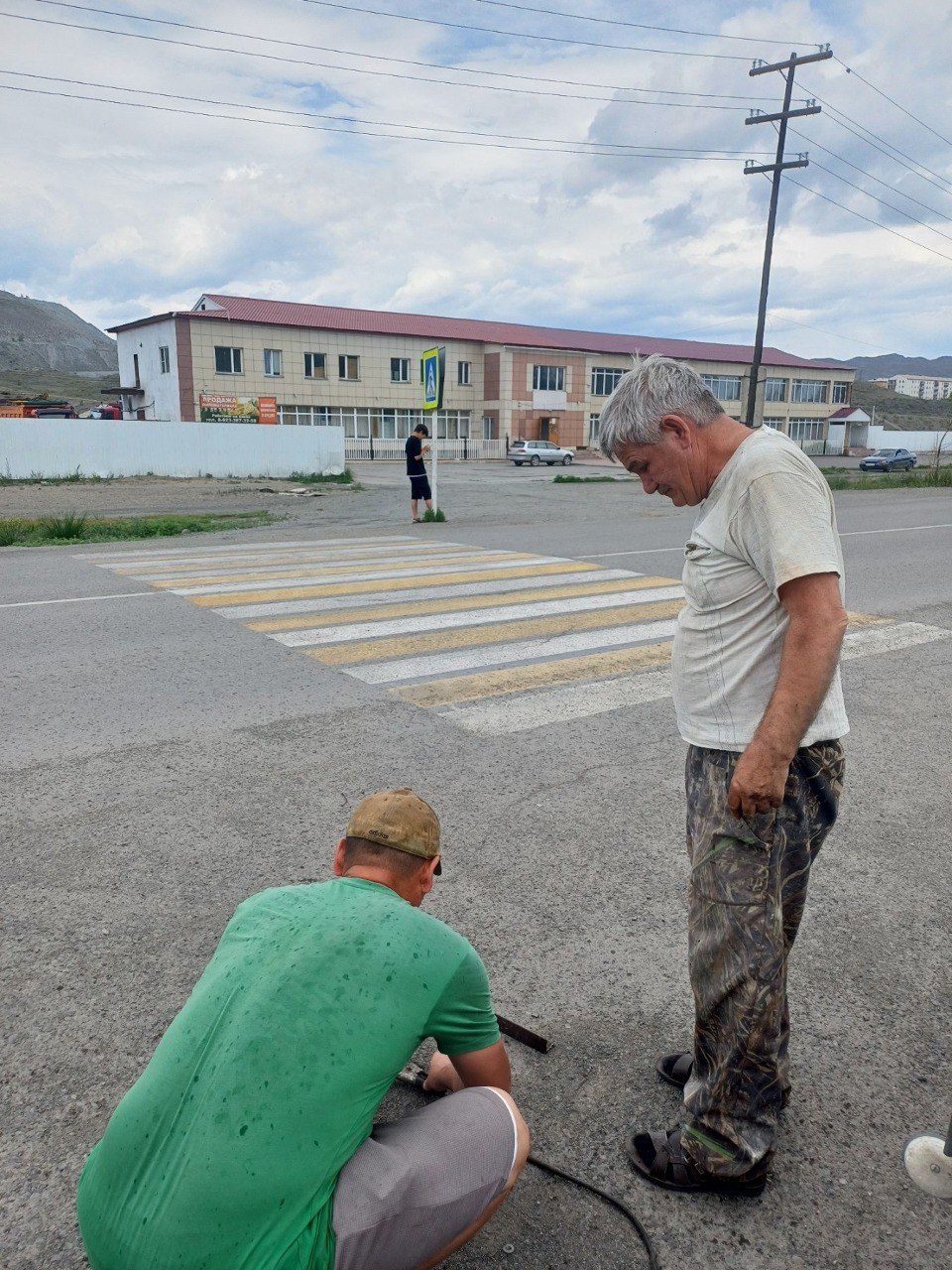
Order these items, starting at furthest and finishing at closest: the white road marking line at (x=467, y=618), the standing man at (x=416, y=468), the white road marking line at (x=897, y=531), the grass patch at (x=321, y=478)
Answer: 1. the grass patch at (x=321, y=478)
2. the standing man at (x=416, y=468)
3. the white road marking line at (x=897, y=531)
4. the white road marking line at (x=467, y=618)

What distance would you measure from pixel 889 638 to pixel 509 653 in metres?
3.32

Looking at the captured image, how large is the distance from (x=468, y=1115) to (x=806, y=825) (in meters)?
1.03

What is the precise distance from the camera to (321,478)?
32.9 meters

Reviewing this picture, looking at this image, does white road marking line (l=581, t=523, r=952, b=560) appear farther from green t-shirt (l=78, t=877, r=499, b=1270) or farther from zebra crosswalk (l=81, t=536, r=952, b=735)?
green t-shirt (l=78, t=877, r=499, b=1270)

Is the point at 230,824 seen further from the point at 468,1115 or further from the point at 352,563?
the point at 352,563

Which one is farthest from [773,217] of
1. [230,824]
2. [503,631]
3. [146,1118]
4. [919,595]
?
[146,1118]

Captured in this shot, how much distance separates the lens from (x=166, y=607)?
9.00 meters

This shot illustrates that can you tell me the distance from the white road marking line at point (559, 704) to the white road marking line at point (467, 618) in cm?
199

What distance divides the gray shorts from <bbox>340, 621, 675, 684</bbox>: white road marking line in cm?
461

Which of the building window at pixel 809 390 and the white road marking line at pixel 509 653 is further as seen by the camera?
the building window at pixel 809 390

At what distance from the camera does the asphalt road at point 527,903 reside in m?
2.24

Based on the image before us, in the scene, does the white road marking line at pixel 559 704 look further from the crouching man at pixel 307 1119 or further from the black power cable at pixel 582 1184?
the crouching man at pixel 307 1119

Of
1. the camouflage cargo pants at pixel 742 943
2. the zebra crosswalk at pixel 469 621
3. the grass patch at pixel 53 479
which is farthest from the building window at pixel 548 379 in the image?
the camouflage cargo pants at pixel 742 943

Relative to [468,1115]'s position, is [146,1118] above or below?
above
